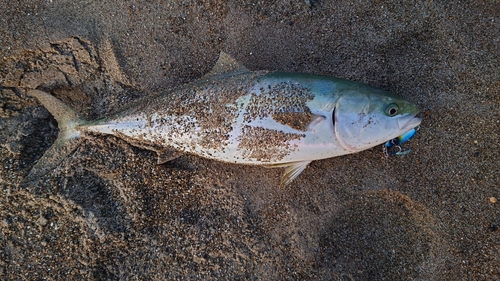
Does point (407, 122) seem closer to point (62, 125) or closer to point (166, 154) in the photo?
point (166, 154)

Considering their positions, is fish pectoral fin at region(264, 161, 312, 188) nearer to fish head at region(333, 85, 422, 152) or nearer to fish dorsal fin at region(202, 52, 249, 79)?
fish head at region(333, 85, 422, 152)

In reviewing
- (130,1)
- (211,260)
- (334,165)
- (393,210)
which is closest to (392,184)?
(393,210)

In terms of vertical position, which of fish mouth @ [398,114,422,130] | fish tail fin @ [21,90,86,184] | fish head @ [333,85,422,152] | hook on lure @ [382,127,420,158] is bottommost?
hook on lure @ [382,127,420,158]

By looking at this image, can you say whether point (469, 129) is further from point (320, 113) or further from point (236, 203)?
point (236, 203)

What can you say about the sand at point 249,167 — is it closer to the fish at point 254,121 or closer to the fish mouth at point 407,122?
the fish at point 254,121

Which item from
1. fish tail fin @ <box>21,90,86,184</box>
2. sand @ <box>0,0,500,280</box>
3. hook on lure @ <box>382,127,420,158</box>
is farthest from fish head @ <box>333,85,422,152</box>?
fish tail fin @ <box>21,90,86,184</box>

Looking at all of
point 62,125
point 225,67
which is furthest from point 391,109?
point 62,125
